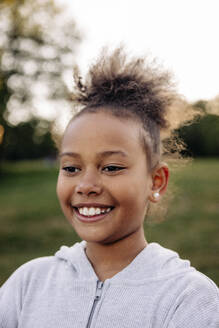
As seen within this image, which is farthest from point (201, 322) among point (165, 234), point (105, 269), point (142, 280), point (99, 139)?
point (165, 234)

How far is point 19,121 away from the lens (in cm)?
2434

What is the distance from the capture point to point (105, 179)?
1816 millimetres

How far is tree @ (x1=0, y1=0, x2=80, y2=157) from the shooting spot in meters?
22.9

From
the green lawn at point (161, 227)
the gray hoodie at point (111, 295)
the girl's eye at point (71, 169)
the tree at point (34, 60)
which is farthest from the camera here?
the tree at point (34, 60)

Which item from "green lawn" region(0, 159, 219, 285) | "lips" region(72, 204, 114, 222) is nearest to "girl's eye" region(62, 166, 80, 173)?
"lips" region(72, 204, 114, 222)

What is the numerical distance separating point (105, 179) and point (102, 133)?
0.21 meters

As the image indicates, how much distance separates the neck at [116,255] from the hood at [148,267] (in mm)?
53

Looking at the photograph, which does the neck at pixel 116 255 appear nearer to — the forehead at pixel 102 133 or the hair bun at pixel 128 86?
the forehead at pixel 102 133

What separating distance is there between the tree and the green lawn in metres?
11.3

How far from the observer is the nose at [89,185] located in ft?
5.92

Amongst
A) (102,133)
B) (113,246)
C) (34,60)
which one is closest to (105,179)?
(102,133)

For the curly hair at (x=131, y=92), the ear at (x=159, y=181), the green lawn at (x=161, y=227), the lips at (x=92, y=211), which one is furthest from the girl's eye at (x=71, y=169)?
the green lawn at (x=161, y=227)

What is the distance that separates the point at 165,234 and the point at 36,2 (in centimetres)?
1779

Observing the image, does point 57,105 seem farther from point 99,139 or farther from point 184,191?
point 99,139
